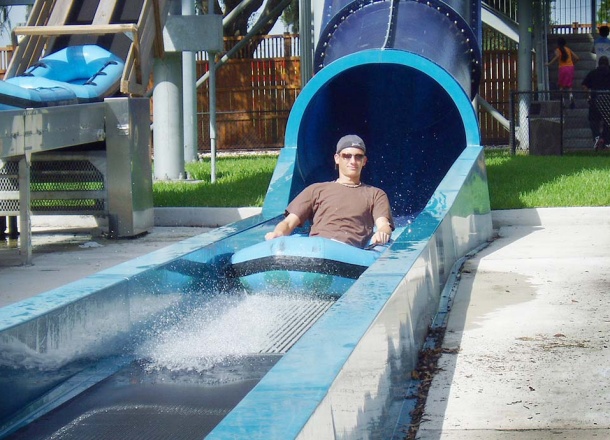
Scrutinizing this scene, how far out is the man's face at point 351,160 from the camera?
7.80 m

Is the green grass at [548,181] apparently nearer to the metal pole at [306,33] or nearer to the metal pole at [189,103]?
the metal pole at [306,33]

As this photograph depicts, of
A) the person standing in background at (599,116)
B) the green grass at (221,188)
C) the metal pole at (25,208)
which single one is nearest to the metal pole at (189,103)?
the green grass at (221,188)

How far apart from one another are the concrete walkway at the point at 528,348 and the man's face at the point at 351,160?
3.85 feet

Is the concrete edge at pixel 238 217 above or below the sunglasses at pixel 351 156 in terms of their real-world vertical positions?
below

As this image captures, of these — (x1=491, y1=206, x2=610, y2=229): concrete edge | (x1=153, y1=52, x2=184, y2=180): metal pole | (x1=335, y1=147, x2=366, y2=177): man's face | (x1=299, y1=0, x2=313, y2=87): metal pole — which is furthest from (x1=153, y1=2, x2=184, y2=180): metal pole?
(x1=335, y1=147, x2=366, y2=177): man's face

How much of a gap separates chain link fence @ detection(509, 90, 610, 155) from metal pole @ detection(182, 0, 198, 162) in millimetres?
5604

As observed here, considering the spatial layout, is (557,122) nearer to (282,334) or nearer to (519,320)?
(519,320)

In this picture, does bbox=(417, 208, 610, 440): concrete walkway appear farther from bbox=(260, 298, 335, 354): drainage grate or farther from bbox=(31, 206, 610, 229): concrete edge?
bbox=(31, 206, 610, 229): concrete edge

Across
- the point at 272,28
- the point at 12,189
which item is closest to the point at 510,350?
the point at 12,189

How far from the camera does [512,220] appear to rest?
1101cm

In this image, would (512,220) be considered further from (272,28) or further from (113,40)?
(272,28)

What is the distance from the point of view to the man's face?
7805mm

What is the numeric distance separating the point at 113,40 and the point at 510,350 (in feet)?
29.7

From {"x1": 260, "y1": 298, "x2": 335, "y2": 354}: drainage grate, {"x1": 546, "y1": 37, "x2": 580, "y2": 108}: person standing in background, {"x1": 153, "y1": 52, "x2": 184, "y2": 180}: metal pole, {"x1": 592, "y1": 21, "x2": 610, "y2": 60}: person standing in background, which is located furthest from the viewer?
{"x1": 592, "y1": 21, "x2": 610, "y2": 60}: person standing in background
